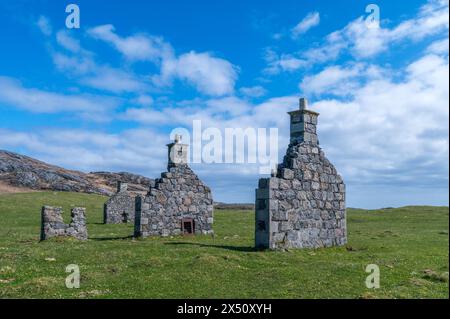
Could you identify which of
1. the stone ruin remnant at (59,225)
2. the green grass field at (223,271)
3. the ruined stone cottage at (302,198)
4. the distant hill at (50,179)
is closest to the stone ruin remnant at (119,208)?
the stone ruin remnant at (59,225)

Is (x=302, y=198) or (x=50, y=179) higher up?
(x=50, y=179)

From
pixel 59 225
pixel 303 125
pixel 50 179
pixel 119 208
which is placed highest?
pixel 50 179

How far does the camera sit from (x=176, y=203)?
30.4 metres

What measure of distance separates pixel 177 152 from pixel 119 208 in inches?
635

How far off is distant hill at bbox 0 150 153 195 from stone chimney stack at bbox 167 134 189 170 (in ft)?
155

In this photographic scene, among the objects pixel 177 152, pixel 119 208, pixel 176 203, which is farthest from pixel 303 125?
pixel 119 208

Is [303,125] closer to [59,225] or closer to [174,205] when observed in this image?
[174,205]

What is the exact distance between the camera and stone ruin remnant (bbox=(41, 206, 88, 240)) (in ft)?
83.4

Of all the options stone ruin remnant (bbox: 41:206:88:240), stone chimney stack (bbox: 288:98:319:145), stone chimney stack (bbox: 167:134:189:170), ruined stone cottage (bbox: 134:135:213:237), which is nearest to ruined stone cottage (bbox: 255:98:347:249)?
stone chimney stack (bbox: 288:98:319:145)

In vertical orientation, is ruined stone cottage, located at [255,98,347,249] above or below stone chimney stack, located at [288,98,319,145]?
below

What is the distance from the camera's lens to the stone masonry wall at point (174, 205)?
28.9 metres

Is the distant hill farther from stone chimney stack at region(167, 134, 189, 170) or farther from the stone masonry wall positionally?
stone chimney stack at region(167, 134, 189, 170)

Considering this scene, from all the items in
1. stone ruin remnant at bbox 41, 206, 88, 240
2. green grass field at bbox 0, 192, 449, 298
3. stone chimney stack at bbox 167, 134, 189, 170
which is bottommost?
green grass field at bbox 0, 192, 449, 298
